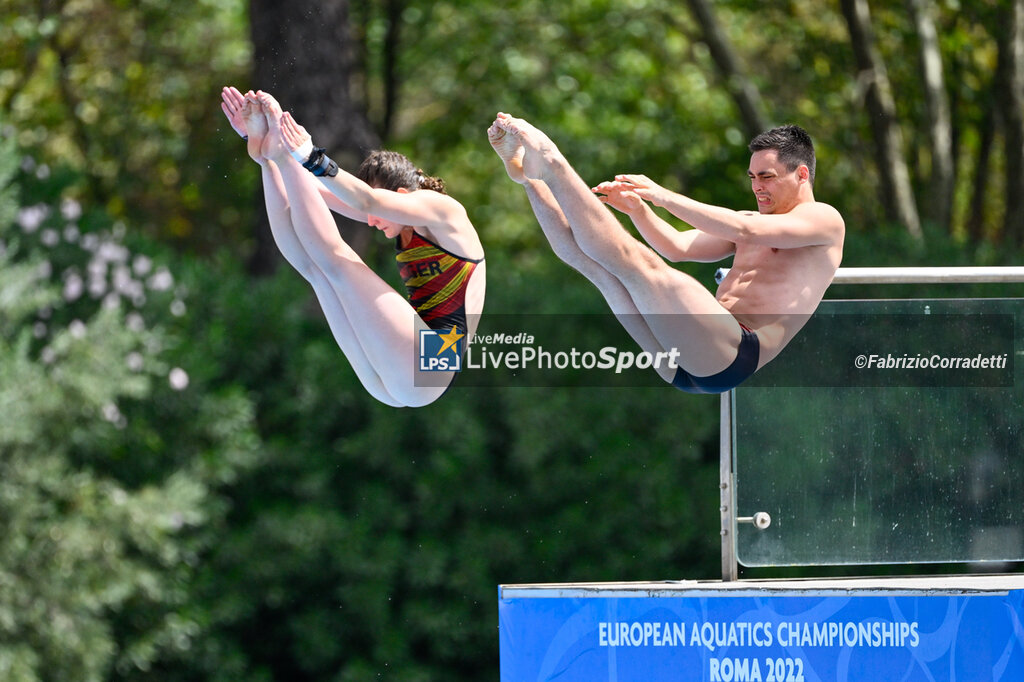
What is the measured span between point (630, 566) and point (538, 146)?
22.7 ft

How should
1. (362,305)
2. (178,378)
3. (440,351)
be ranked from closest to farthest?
(362,305) → (440,351) → (178,378)

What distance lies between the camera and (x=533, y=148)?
13.3 feet

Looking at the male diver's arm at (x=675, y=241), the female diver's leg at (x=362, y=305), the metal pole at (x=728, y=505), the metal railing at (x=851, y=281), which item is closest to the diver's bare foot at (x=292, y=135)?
the female diver's leg at (x=362, y=305)

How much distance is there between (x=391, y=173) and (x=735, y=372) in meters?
1.37

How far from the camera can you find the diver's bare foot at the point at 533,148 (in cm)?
404

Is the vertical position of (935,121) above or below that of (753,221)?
above

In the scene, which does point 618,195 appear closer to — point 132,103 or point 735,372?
point 735,372

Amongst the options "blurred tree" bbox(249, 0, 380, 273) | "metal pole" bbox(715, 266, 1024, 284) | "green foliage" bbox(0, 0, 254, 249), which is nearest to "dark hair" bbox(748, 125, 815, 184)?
"metal pole" bbox(715, 266, 1024, 284)

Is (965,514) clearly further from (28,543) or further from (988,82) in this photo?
(988,82)

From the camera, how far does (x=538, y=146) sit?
159 inches

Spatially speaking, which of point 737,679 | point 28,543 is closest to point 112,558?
point 28,543

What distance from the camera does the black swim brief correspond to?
14.9 feet

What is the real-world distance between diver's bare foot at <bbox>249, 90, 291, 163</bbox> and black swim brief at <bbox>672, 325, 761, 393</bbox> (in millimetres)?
1573

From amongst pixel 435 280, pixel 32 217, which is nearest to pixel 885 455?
pixel 435 280
